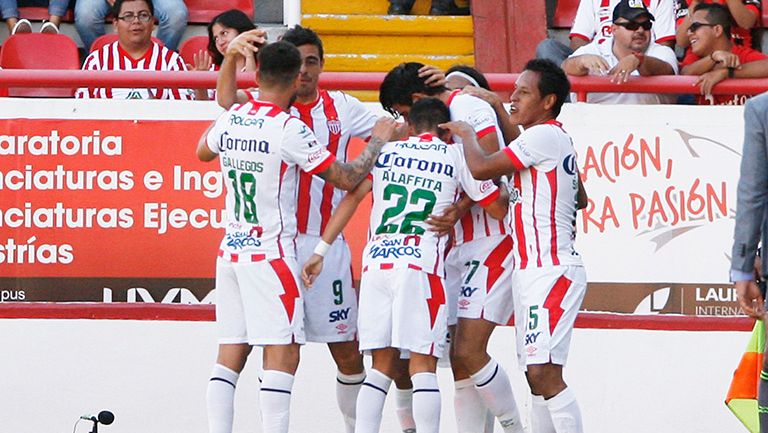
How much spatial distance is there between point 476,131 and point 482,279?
0.76 m

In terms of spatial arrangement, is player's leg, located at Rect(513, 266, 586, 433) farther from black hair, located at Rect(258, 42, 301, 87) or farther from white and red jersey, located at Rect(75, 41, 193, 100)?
white and red jersey, located at Rect(75, 41, 193, 100)

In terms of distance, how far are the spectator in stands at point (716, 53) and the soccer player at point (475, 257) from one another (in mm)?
2207

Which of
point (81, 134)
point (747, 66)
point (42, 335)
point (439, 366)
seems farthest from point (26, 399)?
point (747, 66)

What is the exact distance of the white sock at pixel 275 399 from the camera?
7336 mm

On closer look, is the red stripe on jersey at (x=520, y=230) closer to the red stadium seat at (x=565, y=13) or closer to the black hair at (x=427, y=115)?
the black hair at (x=427, y=115)

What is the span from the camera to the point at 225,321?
24.5 ft

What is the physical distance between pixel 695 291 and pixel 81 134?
3826mm

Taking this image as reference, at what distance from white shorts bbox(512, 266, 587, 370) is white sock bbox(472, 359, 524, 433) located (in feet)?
1.21

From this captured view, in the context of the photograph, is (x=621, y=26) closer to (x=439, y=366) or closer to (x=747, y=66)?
(x=747, y=66)

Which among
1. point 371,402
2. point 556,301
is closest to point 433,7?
point 556,301

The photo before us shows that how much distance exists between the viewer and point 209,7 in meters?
11.7

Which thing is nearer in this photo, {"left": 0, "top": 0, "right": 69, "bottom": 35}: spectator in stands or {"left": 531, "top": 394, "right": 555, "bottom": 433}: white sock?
{"left": 531, "top": 394, "right": 555, "bottom": 433}: white sock

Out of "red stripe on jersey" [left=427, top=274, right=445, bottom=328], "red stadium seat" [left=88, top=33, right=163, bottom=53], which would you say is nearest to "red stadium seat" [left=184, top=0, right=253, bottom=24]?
"red stadium seat" [left=88, top=33, right=163, bottom=53]

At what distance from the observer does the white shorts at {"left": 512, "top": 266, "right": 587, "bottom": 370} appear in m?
7.21
